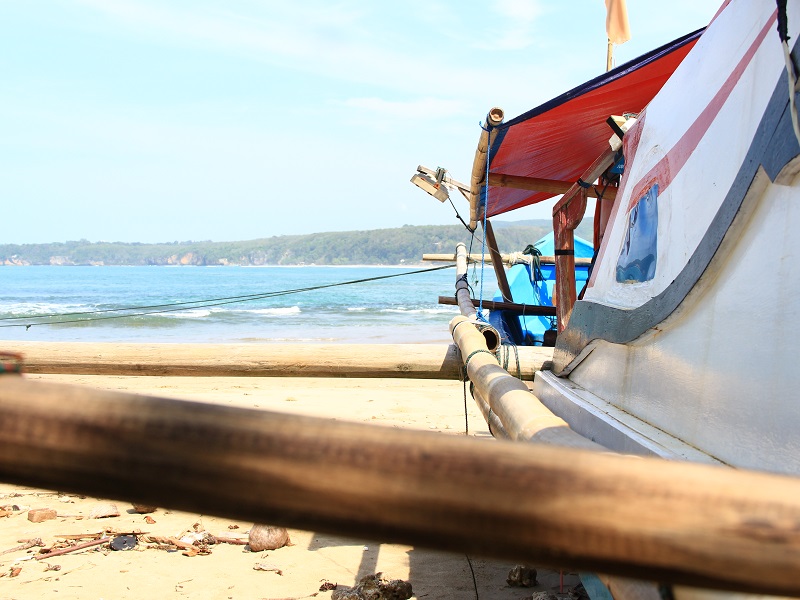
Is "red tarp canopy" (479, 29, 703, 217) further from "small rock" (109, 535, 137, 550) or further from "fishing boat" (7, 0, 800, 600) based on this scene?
"small rock" (109, 535, 137, 550)

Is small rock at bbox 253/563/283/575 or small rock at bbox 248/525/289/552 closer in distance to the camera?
small rock at bbox 253/563/283/575

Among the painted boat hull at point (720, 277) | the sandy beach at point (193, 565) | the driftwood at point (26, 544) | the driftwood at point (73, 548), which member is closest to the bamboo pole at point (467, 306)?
the sandy beach at point (193, 565)

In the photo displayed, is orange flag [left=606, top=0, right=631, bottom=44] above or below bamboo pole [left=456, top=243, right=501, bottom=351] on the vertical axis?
above

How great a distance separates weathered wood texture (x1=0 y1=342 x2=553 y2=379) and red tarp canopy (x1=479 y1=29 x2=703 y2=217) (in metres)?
2.26

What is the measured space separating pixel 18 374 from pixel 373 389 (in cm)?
1148

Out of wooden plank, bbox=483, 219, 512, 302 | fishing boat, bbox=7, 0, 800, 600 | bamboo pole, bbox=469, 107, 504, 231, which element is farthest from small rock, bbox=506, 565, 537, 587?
wooden plank, bbox=483, 219, 512, 302

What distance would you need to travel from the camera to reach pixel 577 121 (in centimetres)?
595

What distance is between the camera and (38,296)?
46625 millimetres

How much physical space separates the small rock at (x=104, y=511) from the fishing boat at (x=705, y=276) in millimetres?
3122

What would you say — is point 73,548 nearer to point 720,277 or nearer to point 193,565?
A: point 193,565

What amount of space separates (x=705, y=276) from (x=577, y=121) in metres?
4.12

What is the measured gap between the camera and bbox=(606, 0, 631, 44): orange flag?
7.44 m

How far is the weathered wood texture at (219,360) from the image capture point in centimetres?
407

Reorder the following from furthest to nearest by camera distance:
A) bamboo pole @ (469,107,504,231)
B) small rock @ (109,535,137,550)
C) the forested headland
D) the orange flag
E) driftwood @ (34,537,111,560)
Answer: the forested headland → the orange flag → bamboo pole @ (469,107,504,231) → small rock @ (109,535,137,550) → driftwood @ (34,537,111,560)
